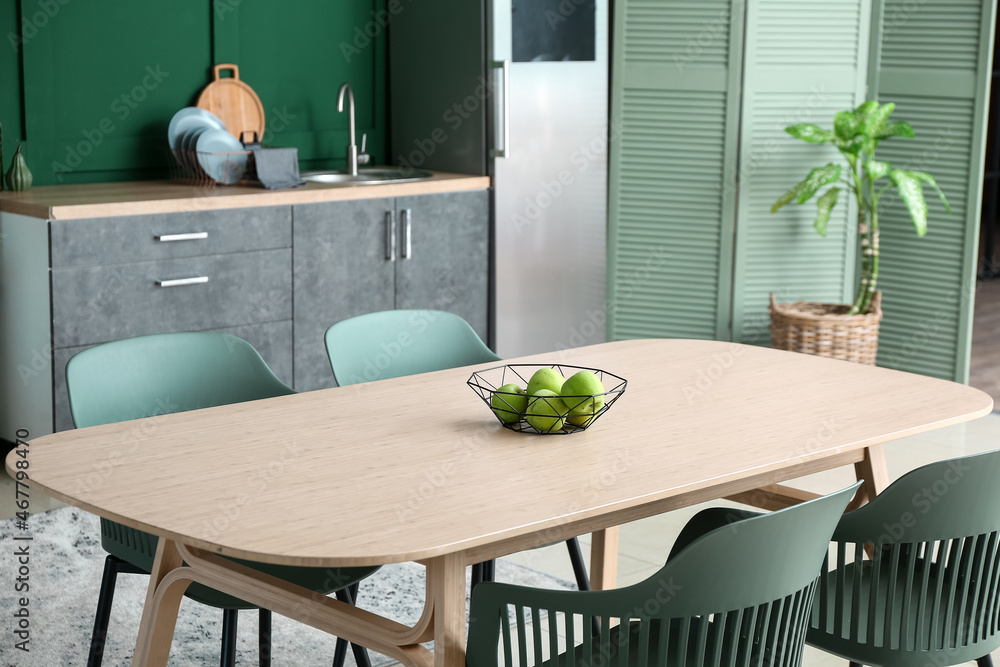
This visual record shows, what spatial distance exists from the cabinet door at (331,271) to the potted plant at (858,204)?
5.43ft

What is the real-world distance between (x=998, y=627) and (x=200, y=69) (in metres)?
3.62

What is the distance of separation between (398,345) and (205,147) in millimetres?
1860

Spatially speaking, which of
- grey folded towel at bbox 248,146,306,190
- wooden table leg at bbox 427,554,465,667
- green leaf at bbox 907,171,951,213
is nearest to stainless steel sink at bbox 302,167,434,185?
grey folded towel at bbox 248,146,306,190

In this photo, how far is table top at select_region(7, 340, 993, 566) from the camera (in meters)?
1.60

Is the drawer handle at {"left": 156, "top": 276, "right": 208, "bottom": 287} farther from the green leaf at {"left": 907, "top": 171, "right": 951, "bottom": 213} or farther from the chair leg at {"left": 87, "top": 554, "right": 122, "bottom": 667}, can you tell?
the green leaf at {"left": 907, "top": 171, "right": 951, "bottom": 213}

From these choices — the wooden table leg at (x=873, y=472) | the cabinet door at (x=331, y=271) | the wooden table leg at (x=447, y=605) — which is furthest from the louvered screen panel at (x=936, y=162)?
the wooden table leg at (x=447, y=605)

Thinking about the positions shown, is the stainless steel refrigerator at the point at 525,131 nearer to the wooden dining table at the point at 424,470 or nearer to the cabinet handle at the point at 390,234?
the cabinet handle at the point at 390,234

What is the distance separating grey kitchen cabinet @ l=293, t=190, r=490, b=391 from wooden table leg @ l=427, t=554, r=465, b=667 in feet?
9.09

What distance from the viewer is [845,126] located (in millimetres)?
4766

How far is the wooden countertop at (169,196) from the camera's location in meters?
3.76

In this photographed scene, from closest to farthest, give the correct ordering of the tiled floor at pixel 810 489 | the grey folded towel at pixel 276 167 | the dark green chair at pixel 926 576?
the dark green chair at pixel 926 576, the tiled floor at pixel 810 489, the grey folded towel at pixel 276 167

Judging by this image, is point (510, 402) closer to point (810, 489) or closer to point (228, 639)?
point (228, 639)

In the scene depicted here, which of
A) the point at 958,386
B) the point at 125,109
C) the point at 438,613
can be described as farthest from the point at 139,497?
the point at 125,109

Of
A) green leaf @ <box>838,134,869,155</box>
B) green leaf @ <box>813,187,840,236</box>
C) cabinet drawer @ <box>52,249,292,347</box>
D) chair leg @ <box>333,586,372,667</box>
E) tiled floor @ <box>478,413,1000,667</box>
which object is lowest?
tiled floor @ <box>478,413,1000,667</box>
